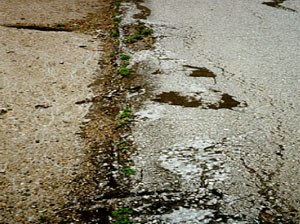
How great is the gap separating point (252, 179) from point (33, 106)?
1715mm

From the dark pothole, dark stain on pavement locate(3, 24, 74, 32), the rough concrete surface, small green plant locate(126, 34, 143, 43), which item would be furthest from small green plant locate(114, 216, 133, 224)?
dark stain on pavement locate(3, 24, 74, 32)

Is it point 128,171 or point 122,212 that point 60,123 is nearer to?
point 128,171

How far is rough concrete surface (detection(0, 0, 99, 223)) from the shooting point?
184cm

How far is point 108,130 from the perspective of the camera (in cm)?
238

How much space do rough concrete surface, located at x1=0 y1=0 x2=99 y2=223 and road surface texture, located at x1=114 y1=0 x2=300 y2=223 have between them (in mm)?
439

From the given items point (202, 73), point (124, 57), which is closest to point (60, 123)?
point (124, 57)

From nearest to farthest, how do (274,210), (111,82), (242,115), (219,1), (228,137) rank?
(274,210)
(228,137)
(242,115)
(111,82)
(219,1)

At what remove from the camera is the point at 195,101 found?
2730mm

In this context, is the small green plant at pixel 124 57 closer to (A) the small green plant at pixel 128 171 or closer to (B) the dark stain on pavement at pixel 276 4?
(A) the small green plant at pixel 128 171

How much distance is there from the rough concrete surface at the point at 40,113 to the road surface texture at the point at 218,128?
44 cm

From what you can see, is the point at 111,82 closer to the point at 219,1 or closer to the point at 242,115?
the point at 242,115

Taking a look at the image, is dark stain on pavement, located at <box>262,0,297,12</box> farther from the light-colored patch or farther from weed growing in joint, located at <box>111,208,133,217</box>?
weed growing in joint, located at <box>111,208,133,217</box>

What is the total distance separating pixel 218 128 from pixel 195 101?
0.40m

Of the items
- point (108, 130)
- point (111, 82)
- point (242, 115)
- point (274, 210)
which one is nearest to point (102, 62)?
point (111, 82)
